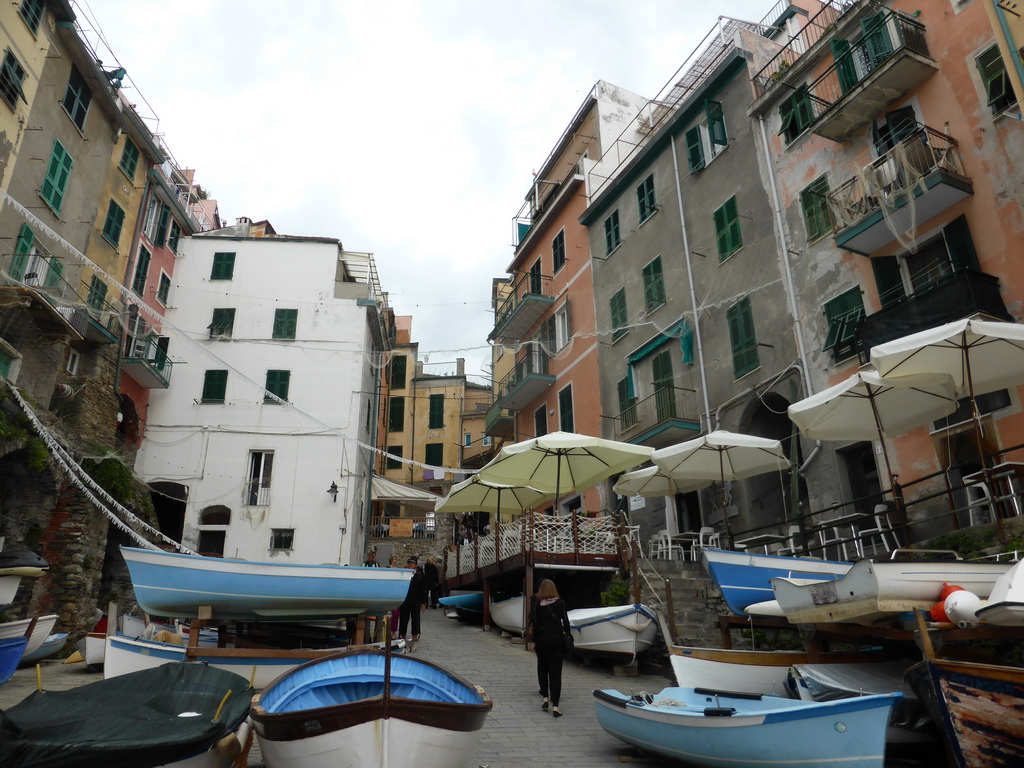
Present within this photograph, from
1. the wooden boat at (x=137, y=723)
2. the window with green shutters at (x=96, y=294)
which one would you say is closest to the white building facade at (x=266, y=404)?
the window with green shutters at (x=96, y=294)

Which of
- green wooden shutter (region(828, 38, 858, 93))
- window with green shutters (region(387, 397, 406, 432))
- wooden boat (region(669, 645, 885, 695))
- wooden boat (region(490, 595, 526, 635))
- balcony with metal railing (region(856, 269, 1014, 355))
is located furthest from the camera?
window with green shutters (region(387, 397, 406, 432))

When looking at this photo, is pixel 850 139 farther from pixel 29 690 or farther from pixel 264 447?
pixel 264 447

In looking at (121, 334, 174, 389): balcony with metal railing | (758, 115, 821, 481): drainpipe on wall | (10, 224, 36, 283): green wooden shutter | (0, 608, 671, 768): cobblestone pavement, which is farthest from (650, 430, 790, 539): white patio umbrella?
(121, 334, 174, 389): balcony with metal railing

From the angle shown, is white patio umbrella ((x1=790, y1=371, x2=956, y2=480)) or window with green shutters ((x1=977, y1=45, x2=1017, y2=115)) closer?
white patio umbrella ((x1=790, y1=371, x2=956, y2=480))

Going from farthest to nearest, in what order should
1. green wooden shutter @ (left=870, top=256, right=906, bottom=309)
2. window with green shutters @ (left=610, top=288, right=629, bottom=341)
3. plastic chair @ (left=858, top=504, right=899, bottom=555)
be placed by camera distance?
1. window with green shutters @ (left=610, top=288, right=629, bottom=341)
2. green wooden shutter @ (left=870, top=256, right=906, bottom=309)
3. plastic chair @ (left=858, top=504, right=899, bottom=555)

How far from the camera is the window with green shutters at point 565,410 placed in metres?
24.3

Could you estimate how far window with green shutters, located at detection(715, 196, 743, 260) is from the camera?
58.6ft

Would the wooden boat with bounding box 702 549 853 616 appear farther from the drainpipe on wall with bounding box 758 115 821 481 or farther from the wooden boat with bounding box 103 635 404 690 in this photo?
the drainpipe on wall with bounding box 758 115 821 481

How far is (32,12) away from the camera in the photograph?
696 inches

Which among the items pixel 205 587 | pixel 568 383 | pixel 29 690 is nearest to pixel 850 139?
pixel 568 383

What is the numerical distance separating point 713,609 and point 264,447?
1673 cm

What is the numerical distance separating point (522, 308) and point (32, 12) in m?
16.4

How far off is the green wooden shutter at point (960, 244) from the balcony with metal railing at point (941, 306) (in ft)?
1.25

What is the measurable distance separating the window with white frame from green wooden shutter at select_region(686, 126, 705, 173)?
16.2 m
